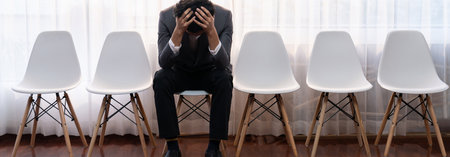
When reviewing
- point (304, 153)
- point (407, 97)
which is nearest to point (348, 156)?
point (304, 153)

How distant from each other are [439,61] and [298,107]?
1.15 metres

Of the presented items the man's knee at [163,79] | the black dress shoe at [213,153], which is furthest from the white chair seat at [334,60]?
the man's knee at [163,79]

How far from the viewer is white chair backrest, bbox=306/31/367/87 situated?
3115mm

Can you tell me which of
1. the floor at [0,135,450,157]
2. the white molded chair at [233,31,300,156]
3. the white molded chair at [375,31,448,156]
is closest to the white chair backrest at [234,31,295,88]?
the white molded chair at [233,31,300,156]

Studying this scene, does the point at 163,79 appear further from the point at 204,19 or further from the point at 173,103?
the point at 204,19

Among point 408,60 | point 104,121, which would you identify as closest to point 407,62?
point 408,60

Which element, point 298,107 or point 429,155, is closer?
point 429,155

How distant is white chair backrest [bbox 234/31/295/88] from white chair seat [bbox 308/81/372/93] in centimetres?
25

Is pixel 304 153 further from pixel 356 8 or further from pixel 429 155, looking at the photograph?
pixel 356 8

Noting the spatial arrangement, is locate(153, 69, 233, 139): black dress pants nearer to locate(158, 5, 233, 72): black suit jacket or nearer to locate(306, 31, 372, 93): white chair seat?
locate(158, 5, 233, 72): black suit jacket

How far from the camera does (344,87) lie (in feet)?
10.1

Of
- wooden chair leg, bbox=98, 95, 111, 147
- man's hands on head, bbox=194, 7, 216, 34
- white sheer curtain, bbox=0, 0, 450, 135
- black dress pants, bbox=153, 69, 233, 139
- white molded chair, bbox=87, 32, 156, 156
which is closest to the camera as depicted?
man's hands on head, bbox=194, 7, 216, 34

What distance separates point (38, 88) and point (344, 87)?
7.09 ft

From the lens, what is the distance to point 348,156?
2.88 m
